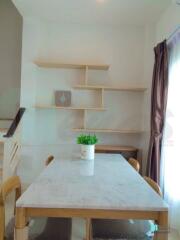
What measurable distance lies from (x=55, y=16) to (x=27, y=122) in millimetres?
1599

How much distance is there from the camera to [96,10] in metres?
3.24

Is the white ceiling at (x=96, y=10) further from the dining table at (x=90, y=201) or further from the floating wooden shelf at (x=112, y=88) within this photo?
the dining table at (x=90, y=201)

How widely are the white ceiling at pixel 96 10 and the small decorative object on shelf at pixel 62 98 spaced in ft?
3.53

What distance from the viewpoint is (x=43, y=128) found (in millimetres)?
3754

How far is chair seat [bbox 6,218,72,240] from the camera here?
1453mm

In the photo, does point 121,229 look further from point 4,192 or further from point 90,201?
point 4,192

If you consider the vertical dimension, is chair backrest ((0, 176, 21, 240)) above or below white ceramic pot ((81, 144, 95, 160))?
below

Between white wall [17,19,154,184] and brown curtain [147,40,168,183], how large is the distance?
815mm

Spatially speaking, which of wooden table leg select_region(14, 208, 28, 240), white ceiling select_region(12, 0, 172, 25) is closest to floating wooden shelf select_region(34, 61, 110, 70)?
white ceiling select_region(12, 0, 172, 25)

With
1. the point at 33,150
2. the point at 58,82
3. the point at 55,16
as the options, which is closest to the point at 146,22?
the point at 55,16

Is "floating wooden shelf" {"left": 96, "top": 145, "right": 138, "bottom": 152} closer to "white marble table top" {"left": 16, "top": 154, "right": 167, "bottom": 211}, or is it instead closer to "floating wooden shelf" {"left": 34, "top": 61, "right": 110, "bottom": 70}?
"floating wooden shelf" {"left": 34, "top": 61, "right": 110, "bottom": 70}

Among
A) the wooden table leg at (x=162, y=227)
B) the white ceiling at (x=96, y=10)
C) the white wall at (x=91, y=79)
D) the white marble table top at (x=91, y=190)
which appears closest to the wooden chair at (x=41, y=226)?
the white marble table top at (x=91, y=190)

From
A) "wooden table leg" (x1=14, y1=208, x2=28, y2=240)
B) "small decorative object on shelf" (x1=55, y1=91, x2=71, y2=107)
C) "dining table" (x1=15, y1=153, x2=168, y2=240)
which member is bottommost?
"wooden table leg" (x1=14, y1=208, x2=28, y2=240)

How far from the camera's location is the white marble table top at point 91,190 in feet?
3.92
